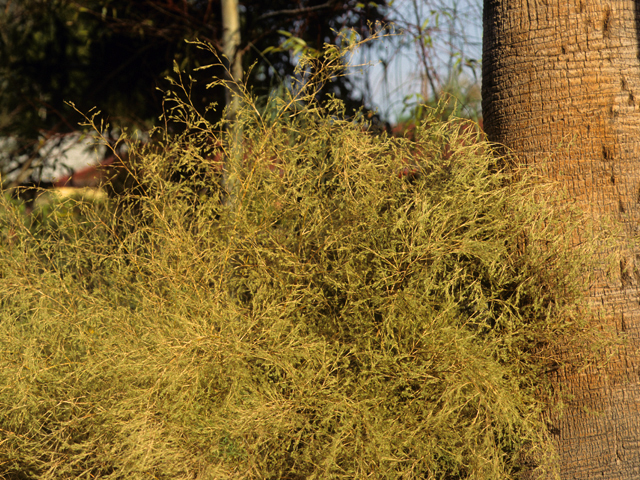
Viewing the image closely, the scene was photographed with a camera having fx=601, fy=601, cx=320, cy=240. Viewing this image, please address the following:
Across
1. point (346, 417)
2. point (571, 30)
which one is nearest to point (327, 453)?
point (346, 417)

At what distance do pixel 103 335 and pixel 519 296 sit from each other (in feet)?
5.00

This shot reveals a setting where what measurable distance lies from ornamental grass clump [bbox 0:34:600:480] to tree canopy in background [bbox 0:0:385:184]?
10.1 feet

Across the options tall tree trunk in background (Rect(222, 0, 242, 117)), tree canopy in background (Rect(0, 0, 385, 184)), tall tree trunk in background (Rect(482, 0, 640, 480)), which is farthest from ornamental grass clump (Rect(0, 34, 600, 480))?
tree canopy in background (Rect(0, 0, 385, 184))

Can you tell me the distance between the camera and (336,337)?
6.61 ft

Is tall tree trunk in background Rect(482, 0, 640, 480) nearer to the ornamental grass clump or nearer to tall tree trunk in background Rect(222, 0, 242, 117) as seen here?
the ornamental grass clump

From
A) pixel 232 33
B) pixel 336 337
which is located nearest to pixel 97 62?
pixel 232 33

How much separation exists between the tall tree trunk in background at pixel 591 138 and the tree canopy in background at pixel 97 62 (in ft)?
9.35

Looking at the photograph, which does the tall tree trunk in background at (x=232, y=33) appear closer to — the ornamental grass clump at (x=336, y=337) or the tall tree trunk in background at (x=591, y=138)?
the ornamental grass clump at (x=336, y=337)

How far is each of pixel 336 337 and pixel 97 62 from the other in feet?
15.6

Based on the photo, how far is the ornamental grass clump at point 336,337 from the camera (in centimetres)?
183

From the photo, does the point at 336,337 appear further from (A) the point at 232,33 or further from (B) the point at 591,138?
(A) the point at 232,33

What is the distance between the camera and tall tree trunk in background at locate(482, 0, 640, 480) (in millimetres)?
2078

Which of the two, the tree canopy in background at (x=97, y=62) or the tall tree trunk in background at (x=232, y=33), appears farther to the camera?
the tree canopy in background at (x=97, y=62)

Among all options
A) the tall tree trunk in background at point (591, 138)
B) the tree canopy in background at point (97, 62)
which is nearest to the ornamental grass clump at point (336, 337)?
the tall tree trunk in background at point (591, 138)
